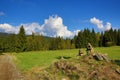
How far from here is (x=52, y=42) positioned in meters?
108

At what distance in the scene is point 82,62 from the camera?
71.2ft

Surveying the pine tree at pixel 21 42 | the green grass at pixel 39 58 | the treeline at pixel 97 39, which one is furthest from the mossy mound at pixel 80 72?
the treeline at pixel 97 39

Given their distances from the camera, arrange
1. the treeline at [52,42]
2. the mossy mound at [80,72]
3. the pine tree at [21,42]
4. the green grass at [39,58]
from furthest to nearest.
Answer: the treeline at [52,42] < the pine tree at [21,42] < the green grass at [39,58] < the mossy mound at [80,72]

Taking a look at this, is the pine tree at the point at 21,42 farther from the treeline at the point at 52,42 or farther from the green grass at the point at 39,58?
the green grass at the point at 39,58

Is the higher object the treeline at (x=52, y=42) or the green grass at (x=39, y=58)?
the treeline at (x=52, y=42)

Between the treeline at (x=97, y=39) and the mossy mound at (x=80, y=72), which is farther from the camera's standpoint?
the treeline at (x=97, y=39)

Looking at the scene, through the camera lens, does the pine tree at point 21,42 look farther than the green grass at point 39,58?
Yes

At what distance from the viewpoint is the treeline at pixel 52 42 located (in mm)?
76125

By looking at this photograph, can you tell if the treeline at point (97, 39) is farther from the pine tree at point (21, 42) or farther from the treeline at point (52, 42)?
the pine tree at point (21, 42)

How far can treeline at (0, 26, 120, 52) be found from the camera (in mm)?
76125

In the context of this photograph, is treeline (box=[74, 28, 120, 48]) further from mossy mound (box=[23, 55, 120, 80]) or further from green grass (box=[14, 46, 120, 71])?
mossy mound (box=[23, 55, 120, 80])

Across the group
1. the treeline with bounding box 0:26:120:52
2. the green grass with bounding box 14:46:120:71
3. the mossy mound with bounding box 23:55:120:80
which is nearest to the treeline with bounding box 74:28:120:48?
the treeline with bounding box 0:26:120:52

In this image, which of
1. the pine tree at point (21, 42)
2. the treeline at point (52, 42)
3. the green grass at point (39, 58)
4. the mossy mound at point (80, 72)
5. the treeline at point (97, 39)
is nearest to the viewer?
the mossy mound at point (80, 72)

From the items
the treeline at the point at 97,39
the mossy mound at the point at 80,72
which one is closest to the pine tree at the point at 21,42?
the treeline at the point at 97,39
